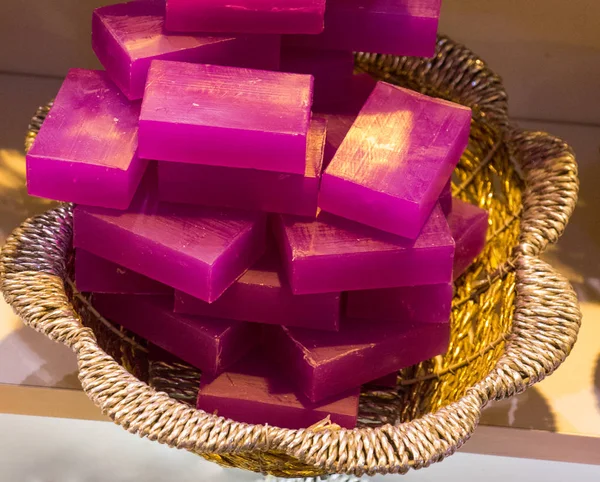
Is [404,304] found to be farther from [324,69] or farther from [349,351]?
[324,69]

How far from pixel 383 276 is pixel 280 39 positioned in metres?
0.31

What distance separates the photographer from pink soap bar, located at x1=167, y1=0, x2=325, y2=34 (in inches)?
35.3

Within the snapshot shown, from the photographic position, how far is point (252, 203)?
0.89 meters

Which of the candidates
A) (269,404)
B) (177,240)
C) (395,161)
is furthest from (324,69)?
(269,404)

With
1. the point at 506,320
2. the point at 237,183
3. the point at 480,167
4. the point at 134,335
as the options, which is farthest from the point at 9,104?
the point at 506,320

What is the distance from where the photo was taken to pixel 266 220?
0.94 m

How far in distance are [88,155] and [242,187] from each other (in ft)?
0.54

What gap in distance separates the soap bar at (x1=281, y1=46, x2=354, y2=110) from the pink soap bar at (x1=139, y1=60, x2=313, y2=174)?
0.44 ft

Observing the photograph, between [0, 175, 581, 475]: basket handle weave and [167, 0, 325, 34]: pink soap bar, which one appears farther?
[167, 0, 325, 34]: pink soap bar

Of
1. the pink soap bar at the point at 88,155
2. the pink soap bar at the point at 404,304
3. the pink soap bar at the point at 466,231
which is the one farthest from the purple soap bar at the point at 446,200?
the pink soap bar at the point at 88,155

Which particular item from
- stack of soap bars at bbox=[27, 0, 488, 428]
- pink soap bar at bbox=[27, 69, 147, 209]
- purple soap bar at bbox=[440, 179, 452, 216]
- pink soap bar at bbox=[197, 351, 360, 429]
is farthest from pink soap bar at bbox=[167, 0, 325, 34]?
pink soap bar at bbox=[197, 351, 360, 429]

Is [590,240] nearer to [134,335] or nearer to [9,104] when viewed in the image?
[134,335]

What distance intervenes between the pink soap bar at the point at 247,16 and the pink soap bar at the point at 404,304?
0.30 m

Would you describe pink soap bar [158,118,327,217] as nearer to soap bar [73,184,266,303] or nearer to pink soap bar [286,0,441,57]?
soap bar [73,184,266,303]
